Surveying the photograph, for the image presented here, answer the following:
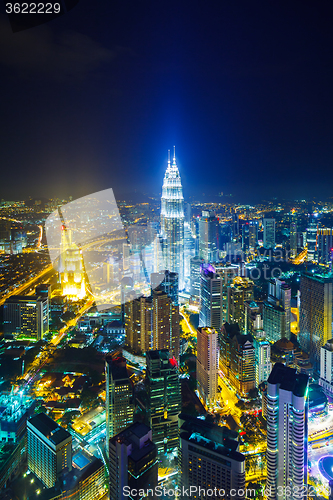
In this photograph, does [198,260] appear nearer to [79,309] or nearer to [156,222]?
[156,222]

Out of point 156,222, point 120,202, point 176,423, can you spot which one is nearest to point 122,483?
point 176,423

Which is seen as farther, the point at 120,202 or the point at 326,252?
the point at 326,252

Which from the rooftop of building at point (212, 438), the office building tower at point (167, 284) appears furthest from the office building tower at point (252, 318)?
the rooftop of building at point (212, 438)

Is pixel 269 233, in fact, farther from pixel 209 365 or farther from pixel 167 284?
pixel 209 365

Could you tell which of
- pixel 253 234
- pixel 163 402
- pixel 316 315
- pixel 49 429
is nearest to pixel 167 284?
pixel 163 402

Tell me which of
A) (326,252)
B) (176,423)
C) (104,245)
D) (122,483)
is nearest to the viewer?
(122,483)

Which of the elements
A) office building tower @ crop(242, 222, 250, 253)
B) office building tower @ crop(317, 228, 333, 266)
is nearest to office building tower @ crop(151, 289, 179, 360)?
office building tower @ crop(317, 228, 333, 266)
